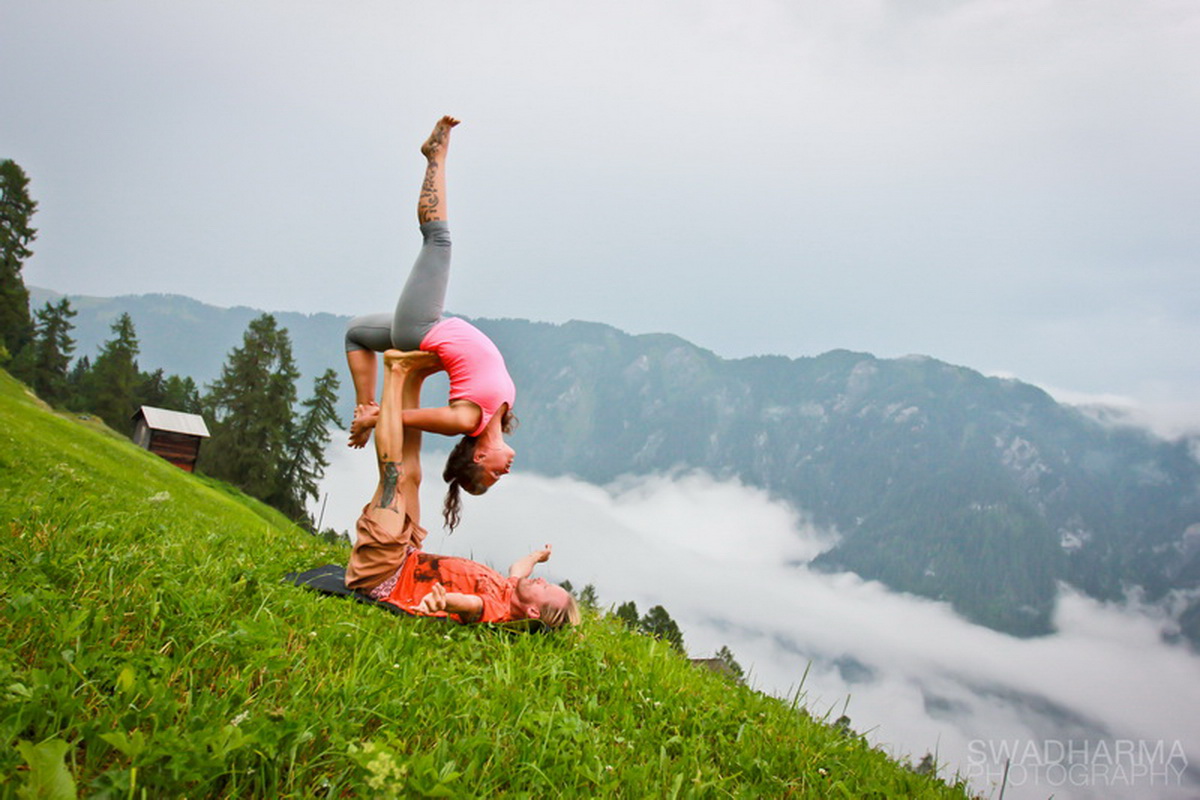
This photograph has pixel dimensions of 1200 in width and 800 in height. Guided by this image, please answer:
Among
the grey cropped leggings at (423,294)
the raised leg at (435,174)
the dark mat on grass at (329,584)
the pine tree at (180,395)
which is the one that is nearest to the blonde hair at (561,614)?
the dark mat on grass at (329,584)

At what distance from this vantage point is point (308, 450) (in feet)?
170

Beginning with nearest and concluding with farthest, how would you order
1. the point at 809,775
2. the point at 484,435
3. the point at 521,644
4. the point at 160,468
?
the point at 809,775 < the point at 521,644 < the point at 484,435 < the point at 160,468

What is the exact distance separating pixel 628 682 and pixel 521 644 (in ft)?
2.61

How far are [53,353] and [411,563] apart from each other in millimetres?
72343

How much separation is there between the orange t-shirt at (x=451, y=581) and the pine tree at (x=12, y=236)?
Answer: 55315 millimetres

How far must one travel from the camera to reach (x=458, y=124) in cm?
636

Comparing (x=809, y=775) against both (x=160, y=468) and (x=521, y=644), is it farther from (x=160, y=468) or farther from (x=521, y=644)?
(x=160, y=468)

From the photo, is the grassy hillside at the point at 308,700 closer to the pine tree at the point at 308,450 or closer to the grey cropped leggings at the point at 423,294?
the grey cropped leggings at the point at 423,294

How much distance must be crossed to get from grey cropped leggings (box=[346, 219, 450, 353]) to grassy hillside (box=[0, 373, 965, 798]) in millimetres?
2121

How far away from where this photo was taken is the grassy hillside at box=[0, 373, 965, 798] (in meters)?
2.26

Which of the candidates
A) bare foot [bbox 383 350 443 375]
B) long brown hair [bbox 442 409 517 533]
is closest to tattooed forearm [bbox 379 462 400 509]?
long brown hair [bbox 442 409 517 533]

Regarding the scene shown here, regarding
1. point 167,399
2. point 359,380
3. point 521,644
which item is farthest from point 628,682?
point 167,399

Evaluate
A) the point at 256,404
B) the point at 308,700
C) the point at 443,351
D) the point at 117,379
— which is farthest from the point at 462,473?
the point at 117,379

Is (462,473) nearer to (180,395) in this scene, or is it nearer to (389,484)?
(389,484)
